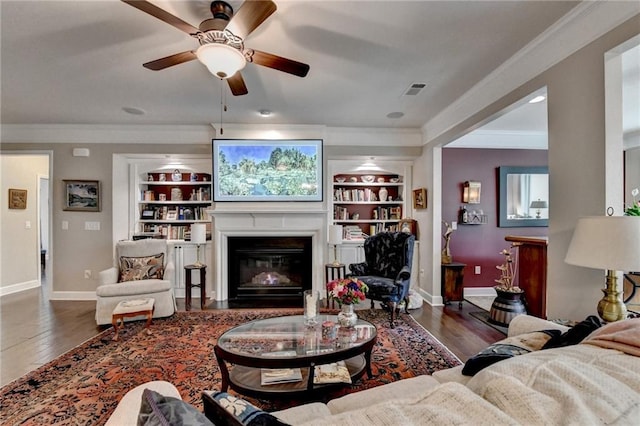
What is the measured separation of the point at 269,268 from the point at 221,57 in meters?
3.55

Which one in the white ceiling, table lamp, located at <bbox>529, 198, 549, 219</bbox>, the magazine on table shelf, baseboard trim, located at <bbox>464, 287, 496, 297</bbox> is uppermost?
the white ceiling

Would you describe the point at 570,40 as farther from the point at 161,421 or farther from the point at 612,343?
the point at 161,421

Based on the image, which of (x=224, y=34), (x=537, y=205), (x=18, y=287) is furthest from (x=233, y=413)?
(x=18, y=287)

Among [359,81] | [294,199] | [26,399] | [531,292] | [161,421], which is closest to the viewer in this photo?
[161,421]

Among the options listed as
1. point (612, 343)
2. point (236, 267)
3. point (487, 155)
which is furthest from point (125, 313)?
point (487, 155)

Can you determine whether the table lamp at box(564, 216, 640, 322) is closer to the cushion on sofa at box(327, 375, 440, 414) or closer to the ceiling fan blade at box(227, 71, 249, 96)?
the cushion on sofa at box(327, 375, 440, 414)

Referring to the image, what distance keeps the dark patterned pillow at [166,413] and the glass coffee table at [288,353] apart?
126 cm

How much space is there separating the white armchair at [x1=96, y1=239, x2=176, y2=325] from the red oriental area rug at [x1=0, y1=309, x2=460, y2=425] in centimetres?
29

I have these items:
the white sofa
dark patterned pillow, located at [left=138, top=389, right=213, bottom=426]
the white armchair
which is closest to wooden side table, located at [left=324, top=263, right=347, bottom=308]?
the white armchair

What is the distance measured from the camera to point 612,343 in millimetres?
1070

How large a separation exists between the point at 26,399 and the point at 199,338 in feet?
4.38

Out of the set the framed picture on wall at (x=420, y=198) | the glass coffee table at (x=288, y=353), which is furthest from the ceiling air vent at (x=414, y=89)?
the glass coffee table at (x=288, y=353)

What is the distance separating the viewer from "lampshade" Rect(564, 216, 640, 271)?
1491 millimetres

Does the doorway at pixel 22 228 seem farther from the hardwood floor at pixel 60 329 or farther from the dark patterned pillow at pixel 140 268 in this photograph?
the dark patterned pillow at pixel 140 268
